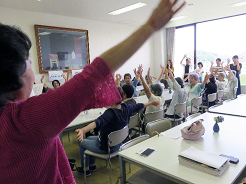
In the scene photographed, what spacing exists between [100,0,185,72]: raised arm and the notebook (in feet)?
3.88

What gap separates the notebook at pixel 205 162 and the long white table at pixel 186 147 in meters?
0.03

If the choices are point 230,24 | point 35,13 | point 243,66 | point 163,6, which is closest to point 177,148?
point 163,6

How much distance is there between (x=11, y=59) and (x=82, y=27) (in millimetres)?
Result: 6464

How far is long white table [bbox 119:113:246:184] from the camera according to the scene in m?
1.29

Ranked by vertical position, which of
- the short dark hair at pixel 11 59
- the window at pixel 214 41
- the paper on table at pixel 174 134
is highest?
the window at pixel 214 41

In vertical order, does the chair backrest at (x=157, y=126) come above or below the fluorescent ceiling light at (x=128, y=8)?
below

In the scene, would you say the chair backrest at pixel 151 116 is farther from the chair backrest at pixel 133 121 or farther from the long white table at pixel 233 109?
the long white table at pixel 233 109

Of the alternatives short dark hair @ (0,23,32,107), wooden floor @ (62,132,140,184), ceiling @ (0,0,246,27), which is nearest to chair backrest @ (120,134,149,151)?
Answer: wooden floor @ (62,132,140,184)

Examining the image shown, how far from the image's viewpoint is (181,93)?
3660 millimetres

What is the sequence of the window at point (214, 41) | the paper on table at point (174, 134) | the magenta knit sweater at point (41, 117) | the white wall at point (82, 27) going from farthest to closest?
the window at point (214, 41) < the white wall at point (82, 27) < the paper on table at point (174, 134) < the magenta knit sweater at point (41, 117)

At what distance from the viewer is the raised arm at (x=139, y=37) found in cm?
45

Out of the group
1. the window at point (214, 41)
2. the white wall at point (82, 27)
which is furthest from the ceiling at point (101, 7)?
the window at point (214, 41)

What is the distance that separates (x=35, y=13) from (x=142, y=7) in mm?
3047

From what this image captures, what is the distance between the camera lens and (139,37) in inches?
18.7
